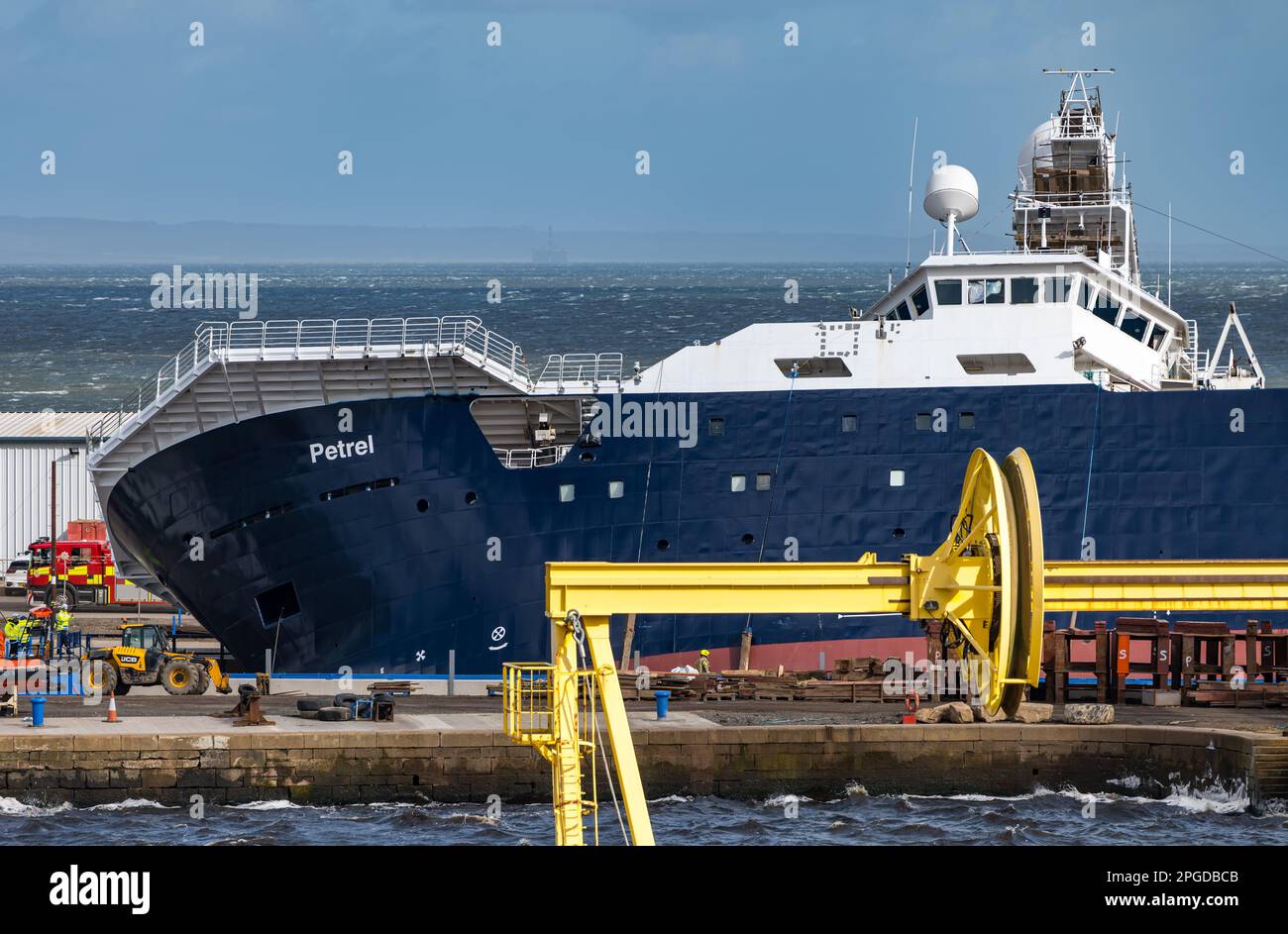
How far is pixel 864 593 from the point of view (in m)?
21.0

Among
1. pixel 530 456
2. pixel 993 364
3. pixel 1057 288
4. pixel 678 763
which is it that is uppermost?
pixel 1057 288

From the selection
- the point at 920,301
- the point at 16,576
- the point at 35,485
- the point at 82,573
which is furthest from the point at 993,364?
the point at 35,485

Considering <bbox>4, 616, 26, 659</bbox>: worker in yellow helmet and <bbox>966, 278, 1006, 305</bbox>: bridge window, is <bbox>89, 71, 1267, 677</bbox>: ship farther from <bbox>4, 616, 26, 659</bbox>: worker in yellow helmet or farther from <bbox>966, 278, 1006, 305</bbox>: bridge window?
<bbox>4, 616, 26, 659</bbox>: worker in yellow helmet

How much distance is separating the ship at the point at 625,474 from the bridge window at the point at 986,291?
1.21 metres

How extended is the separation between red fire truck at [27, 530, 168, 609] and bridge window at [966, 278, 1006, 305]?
26.6 metres

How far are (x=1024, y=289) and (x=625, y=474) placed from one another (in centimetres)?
999

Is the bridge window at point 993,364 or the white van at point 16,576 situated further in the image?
the white van at point 16,576

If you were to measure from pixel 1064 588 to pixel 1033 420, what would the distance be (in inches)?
731

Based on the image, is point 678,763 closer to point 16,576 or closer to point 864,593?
point 864,593

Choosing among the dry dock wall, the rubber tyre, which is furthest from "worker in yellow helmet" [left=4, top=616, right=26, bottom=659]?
the dry dock wall

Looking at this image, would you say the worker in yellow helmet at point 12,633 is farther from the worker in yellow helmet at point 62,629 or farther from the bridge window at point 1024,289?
the bridge window at point 1024,289

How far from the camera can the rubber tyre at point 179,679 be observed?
3688cm

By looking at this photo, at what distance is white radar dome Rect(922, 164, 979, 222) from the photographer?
43.0m

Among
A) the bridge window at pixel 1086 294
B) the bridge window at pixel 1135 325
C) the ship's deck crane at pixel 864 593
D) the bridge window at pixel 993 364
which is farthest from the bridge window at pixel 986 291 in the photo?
the ship's deck crane at pixel 864 593
